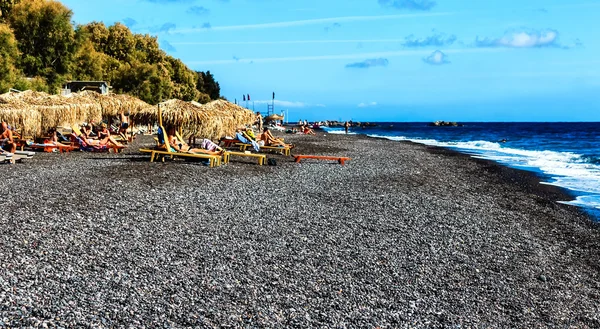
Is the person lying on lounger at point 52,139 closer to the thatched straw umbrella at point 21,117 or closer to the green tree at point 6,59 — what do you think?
the thatched straw umbrella at point 21,117

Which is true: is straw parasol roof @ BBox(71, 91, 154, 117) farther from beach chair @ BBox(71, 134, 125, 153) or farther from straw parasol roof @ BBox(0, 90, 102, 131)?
beach chair @ BBox(71, 134, 125, 153)

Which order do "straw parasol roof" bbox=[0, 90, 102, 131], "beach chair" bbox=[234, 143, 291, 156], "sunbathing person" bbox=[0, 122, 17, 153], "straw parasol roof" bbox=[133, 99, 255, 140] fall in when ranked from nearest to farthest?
"sunbathing person" bbox=[0, 122, 17, 153] < "straw parasol roof" bbox=[133, 99, 255, 140] < "straw parasol roof" bbox=[0, 90, 102, 131] < "beach chair" bbox=[234, 143, 291, 156]

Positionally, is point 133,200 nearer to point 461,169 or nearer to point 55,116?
point 55,116

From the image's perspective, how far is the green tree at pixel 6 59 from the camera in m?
30.7

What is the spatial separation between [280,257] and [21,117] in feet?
47.3

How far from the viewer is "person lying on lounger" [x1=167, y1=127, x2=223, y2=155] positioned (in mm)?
16469

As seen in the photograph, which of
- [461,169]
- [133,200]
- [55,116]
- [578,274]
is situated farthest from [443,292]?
[55,116]

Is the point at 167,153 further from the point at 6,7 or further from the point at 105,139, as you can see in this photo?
the point at 6,7

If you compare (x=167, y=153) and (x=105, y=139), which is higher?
(x=105, y=139)

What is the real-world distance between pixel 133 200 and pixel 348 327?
620 cm

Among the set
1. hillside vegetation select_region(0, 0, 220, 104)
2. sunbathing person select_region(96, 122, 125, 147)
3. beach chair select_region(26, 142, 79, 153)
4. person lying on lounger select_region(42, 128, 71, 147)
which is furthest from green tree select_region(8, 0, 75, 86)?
beach chair select_region(26, 142, 79, 153)

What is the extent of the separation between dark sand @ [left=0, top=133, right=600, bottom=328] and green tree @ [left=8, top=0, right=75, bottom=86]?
1225 inches

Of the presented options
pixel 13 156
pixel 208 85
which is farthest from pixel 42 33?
pixel 208 85

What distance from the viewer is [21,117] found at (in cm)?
1741
